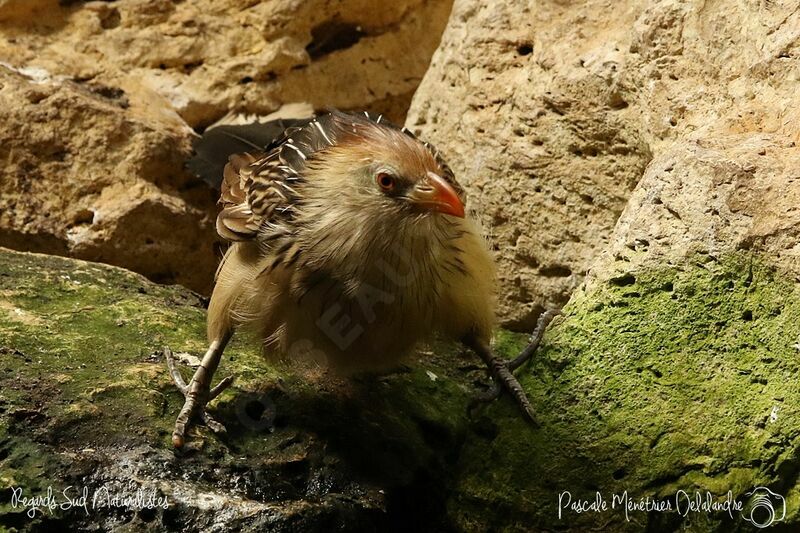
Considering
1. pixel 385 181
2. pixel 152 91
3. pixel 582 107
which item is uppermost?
pixel 582 107

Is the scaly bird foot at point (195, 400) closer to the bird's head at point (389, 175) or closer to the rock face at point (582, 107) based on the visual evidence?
the bird's head at point (389, 175)

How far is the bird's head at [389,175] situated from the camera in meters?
3.56

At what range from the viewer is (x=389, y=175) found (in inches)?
142

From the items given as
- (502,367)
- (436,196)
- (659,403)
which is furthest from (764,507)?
(436,196)

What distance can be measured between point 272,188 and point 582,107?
1.72m

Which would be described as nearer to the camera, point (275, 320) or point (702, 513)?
point (702, 513)

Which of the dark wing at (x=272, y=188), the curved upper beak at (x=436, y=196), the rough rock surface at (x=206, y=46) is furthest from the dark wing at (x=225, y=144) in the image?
the curved upper beak at (x=436, y=196)

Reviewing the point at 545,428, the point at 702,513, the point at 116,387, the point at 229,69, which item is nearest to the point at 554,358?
the point at 545,428

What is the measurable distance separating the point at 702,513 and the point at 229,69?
4670 mm

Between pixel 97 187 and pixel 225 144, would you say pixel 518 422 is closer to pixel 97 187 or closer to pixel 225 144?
pixel 225 144

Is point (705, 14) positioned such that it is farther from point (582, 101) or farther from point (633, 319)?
point (633, 319)

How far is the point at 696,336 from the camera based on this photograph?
353 centimetres

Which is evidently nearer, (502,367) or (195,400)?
(195,400)

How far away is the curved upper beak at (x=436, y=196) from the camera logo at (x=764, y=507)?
145cm
